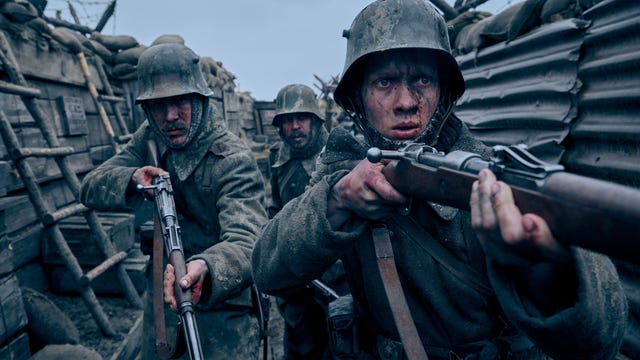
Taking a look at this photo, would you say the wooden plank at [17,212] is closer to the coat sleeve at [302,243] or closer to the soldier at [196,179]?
the soldier at [196,179]

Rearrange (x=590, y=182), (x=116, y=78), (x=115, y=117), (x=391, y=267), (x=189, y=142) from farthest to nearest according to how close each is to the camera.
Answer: (x=116, y=78) < (x=115, y=117) < (x=189, y=142) < (x=391, y=267) < (x=590, y=182)

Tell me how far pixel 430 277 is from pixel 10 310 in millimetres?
3581

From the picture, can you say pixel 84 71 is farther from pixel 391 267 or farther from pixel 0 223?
pixel 391 267

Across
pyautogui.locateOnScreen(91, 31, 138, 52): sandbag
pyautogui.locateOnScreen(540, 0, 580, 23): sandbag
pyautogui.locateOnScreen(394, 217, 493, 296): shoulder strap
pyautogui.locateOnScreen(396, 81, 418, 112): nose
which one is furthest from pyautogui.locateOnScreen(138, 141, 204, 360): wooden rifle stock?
pyautogui.locateOnScreen(91, 31, 138, 52): sandbag

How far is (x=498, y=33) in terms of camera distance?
205 inches

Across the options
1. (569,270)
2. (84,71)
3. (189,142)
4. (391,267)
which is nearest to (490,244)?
Result: (569,270)

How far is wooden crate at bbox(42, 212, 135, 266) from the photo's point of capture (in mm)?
5078

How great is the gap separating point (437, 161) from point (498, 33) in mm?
4804

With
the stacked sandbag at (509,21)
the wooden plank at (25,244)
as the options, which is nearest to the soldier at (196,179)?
the wooden plank at (25,244)

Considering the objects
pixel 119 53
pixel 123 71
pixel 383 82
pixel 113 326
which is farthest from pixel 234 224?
pixel 119 53

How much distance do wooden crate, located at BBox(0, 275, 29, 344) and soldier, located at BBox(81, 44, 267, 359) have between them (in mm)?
929

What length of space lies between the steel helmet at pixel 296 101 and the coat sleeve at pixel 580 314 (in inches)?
234

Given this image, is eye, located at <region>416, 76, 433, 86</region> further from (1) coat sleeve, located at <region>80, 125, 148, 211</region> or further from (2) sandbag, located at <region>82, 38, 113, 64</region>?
(2) sandbag, located at <region>82, 38, 113, 64</region>

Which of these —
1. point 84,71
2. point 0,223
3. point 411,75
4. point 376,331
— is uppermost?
point 84,71
